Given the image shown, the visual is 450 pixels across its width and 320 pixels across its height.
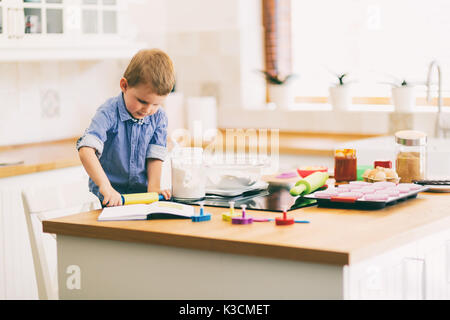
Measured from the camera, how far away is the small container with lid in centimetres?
238

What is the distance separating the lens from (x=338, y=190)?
2.12 meters

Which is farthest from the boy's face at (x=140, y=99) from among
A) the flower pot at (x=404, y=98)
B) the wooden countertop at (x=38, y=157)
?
the flower pot at (x=404, y=98)

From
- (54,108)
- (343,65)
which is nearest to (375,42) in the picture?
(343,65)

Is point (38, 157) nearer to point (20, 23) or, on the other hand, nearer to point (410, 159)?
point (20, 23)

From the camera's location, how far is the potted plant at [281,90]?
4.34m

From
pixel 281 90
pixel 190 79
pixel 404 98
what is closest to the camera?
pixel 404 98

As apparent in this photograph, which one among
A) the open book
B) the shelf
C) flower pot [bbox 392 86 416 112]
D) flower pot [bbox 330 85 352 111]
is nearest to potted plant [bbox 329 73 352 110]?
flower pot [bbox 330 85 352 111]

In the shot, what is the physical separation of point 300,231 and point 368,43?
259 cm

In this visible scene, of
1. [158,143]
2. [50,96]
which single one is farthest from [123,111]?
[50,96]

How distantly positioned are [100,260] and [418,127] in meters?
2.47

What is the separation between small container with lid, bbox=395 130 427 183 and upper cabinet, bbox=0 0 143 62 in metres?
1.88

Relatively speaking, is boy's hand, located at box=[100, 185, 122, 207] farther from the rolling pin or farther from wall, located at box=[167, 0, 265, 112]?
wall, located at box=[167, 0, 265, 112]

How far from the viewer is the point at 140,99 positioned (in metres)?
2.26
